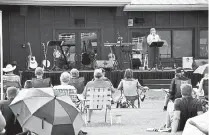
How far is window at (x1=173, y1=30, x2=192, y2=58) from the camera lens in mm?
21312

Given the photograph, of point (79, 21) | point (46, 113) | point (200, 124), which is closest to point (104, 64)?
point (79, 21)

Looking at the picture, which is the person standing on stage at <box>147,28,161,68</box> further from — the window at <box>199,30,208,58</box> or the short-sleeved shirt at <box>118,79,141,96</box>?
the short-sleeved shirt at <box>118,79,141,96</box>

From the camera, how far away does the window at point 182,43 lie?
2131 cm

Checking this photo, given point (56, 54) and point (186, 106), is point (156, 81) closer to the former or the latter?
point (56, 54)

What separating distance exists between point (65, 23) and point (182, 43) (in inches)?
187

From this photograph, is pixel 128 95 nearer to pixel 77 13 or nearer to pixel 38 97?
pixel 38 97

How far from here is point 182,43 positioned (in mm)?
21438

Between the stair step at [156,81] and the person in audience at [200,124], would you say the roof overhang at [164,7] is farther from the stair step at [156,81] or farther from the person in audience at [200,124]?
the person in audience at [200,124]

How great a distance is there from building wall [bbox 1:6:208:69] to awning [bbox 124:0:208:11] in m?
0.63

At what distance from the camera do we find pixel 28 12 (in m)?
20.1

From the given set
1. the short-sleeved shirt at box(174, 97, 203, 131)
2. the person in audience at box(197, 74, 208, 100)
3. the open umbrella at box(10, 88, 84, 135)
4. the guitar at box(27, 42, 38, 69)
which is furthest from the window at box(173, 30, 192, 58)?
the open umbrella at box(10, 88, 84, 135)

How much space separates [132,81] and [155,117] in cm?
135

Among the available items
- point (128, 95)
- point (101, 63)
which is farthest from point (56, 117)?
point (101, 63)

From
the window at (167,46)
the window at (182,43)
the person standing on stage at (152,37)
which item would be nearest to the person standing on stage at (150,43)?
the person standing on stage at (152,37)
